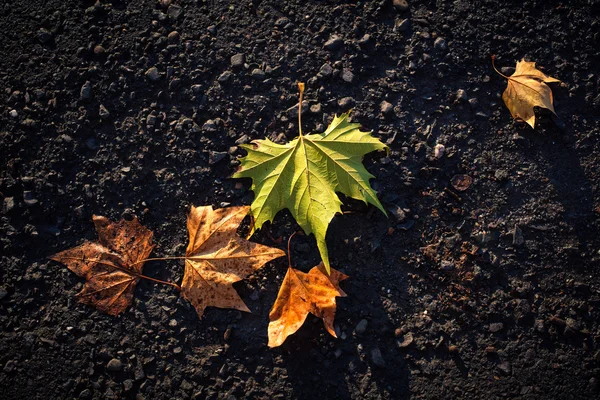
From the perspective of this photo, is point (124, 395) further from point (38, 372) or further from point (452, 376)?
point (452, 376)

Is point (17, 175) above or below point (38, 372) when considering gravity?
above

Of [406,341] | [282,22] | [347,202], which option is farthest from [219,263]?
[282,22]

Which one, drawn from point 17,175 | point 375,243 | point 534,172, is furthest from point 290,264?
point 17,175

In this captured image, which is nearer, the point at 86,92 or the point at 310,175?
the point at 310,175

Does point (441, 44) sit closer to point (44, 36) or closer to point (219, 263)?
point (219, 263)

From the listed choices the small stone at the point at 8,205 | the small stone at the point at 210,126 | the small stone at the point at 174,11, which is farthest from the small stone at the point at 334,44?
the small stone at the point at 8,205

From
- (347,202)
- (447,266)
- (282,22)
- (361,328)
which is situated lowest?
(361,328)

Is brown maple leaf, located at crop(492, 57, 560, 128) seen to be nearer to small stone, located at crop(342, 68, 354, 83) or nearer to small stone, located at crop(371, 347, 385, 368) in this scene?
small stone, located at crop(342, 68, 354, 83)
